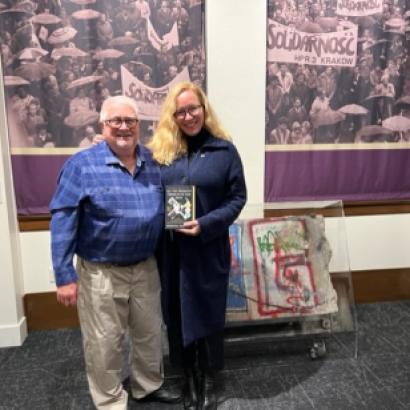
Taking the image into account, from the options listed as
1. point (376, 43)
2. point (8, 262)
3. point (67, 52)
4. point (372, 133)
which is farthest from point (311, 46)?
point (8, 262)

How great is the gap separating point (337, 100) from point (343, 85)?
0.10 metres

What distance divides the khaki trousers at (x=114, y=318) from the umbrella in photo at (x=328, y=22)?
1.83 meters

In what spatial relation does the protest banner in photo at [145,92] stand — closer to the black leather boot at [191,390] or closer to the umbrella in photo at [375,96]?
the umbrella in photo at [375,96]

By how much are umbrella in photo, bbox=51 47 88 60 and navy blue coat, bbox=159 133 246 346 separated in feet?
3.60

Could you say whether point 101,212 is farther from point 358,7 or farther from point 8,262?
point 358,7

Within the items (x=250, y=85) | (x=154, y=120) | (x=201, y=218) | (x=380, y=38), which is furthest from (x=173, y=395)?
(x=380, y=38)

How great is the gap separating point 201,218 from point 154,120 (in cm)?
105

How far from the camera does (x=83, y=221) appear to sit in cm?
151

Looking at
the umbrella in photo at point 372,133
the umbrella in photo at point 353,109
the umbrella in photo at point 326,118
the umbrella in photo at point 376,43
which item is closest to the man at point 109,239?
the umbrella in photo at point 326,118

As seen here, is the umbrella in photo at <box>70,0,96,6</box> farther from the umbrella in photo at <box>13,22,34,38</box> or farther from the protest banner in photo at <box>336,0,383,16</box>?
the protest banner in photo at <box>336,0,383,16</box>

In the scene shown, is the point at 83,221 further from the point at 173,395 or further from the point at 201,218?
the point at 173,395

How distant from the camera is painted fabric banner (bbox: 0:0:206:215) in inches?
86.0

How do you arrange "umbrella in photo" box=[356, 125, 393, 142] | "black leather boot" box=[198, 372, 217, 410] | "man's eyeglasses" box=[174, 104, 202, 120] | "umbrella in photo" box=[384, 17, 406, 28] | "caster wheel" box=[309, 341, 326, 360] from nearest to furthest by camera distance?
"man's eyeglasses" box=[174, 104, 202, 120] < "black leather boot" box=[198, 372, 217, 410] < "caster wheel" box=[309, 341, 326, 360] < "umbrella in photo" box=[384, 17, 406, 28] < "umbrella in photo" box=[356, 125, 393, 142]

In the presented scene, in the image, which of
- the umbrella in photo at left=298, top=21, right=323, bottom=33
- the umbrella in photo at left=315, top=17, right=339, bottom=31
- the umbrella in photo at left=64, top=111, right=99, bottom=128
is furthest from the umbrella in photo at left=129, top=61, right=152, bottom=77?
the umbrella in photo at left=315, top=17, right=339, bottom=31
